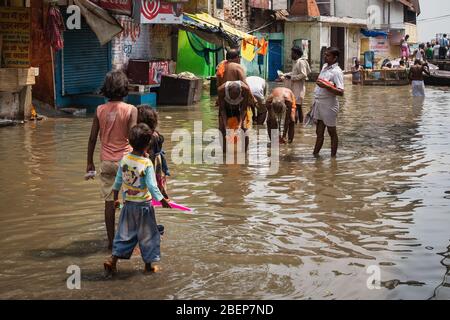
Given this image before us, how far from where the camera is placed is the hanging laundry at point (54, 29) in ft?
52.6

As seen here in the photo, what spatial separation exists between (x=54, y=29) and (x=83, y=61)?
8.99ft

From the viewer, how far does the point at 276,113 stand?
38.9ft

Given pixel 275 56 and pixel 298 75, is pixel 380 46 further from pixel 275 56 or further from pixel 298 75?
pixel 298 75

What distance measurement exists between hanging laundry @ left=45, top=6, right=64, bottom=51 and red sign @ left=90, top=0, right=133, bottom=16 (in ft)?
5.21

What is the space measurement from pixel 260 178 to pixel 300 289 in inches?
167

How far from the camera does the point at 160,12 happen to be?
64.2 feet

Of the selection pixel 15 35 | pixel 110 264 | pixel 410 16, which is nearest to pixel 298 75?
pixel 15 35

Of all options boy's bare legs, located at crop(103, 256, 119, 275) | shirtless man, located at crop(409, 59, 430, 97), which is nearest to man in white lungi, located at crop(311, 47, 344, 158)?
boy's bare legs, located at crop(103, 256, 119, 275)

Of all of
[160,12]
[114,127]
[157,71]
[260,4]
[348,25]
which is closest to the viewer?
[114,127]

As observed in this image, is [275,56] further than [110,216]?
Yes

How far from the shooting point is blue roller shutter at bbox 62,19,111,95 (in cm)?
1795

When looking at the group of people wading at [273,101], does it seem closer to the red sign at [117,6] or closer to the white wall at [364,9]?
the red sign at [117,6]

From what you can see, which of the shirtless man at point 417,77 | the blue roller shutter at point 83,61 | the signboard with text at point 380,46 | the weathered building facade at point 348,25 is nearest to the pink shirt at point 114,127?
the blue roller shutter at point 83,61

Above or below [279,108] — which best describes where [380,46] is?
above
